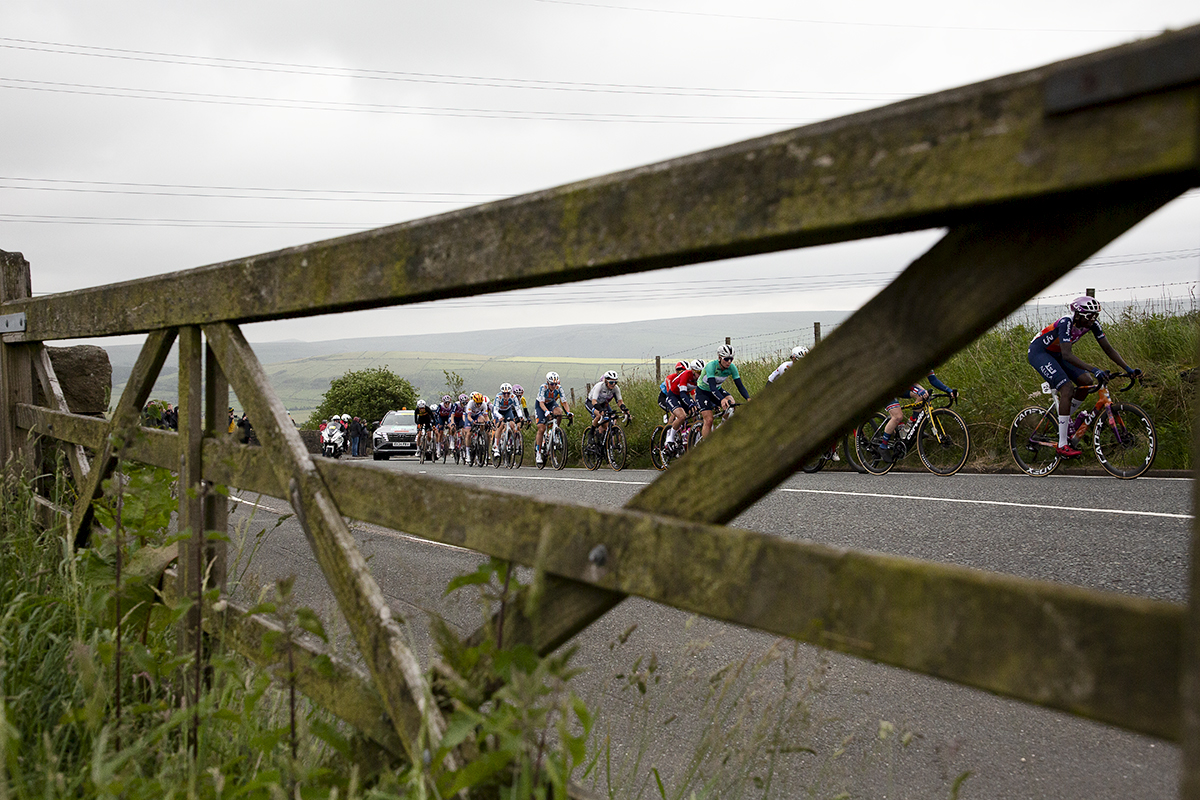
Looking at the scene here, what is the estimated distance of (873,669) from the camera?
3.92 m

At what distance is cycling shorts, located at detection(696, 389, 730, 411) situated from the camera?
15.2 m

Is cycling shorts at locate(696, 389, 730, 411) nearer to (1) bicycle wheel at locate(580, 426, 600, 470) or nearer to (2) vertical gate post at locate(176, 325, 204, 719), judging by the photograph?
(1) bicycle wheel at locate(580, 426, 600, 470)

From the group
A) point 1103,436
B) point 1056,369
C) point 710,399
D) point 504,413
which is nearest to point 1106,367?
point 1103,436

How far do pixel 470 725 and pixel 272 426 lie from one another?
1.09 metres

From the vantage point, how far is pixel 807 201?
102 centimetres

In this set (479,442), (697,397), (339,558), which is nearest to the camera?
(339,558)

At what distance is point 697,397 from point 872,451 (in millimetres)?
3729

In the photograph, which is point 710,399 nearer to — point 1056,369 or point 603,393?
point 603,393

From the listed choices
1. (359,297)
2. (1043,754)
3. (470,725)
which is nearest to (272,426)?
(359,297)

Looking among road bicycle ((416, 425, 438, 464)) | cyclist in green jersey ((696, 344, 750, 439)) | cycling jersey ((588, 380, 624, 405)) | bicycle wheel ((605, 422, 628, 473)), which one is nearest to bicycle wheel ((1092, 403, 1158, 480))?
cyclist in green jersey ((696, 344, 750, 439))

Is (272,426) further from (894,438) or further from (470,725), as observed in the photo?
(894,438)

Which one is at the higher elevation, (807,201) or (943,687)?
(807,201)

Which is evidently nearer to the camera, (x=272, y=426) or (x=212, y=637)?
(x=272, y=426)

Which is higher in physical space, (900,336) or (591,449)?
(900,336)
